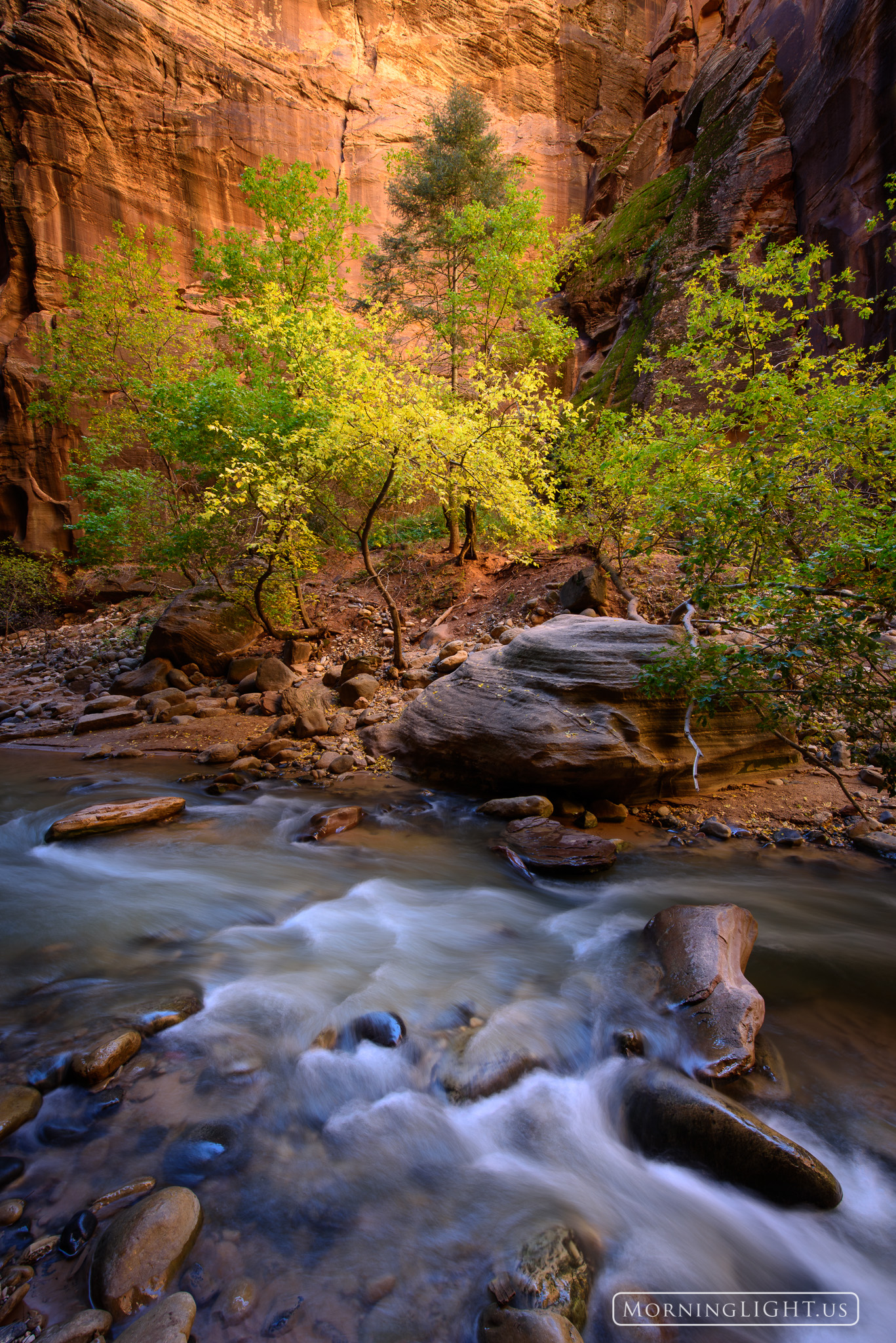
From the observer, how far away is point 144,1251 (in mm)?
1968

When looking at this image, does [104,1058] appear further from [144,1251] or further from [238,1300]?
[238,1300]

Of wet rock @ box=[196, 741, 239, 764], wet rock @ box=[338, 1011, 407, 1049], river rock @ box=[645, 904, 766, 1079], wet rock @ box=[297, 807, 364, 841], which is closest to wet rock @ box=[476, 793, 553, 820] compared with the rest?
wet rock @ box=[297, 807, 364, 841]

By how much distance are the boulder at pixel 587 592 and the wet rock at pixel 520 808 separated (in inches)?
167

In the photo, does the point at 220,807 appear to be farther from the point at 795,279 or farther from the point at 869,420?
the point at 795,279

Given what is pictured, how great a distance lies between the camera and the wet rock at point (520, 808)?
6.07 meters

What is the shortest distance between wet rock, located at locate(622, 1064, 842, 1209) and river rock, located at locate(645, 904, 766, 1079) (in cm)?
20

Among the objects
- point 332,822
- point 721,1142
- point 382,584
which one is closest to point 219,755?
point 332,822

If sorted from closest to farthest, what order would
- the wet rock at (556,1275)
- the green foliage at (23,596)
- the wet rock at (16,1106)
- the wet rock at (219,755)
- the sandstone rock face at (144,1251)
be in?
the sandstone rock face at (144,1251), the wet rock at (556,1275), the wet rock at (16,1106), the wet rock at (219,755), the green foliage at (23,596)

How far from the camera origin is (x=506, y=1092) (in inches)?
117

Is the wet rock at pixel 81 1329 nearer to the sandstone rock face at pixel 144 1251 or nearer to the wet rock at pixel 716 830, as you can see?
the sandstone rock face at pixel 144 1251

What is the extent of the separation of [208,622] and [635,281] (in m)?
16.4

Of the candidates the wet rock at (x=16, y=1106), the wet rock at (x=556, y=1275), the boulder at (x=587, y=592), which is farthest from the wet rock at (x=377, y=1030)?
the boulder at (x=587, y=592)

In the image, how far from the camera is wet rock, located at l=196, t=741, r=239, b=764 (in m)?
7.89

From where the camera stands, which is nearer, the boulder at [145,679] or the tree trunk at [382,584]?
the tree trunk at [382,584]
